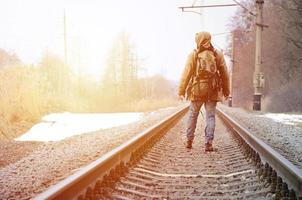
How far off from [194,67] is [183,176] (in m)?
2.41

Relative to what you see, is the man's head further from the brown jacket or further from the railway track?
the railway track

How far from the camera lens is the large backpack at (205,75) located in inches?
243

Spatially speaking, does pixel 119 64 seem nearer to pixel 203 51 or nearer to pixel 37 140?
pixel 37 140

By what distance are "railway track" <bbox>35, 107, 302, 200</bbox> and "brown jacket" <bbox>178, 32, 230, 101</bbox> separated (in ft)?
2.85

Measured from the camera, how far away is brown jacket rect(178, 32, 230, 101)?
6270mm

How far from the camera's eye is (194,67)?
639 centimetres

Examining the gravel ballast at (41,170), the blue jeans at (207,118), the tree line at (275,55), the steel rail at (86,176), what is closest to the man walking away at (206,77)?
the blue jeans at (207,118)

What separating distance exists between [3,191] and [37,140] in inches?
305

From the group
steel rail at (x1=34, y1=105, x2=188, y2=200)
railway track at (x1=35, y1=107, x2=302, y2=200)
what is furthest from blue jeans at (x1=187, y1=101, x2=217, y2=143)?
steel rail at (x1=34, y1=105, x2=188, y2=200)

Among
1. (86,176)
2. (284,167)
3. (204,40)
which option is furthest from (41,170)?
(204,40)

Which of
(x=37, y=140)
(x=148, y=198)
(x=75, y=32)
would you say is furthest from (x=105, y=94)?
(x=148, y=198)

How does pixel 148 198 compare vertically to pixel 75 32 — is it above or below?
below

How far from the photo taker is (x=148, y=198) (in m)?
3.42

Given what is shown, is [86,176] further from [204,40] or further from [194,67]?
[204,40]
